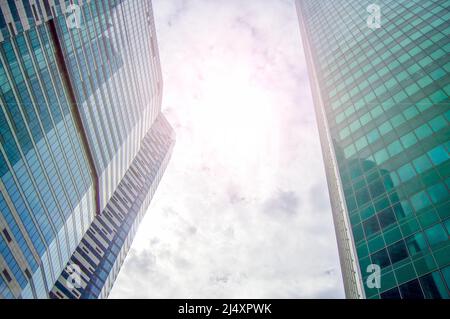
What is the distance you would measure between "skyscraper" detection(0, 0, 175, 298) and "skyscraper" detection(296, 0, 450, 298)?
42.3 metres

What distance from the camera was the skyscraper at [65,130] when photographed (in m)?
37.6

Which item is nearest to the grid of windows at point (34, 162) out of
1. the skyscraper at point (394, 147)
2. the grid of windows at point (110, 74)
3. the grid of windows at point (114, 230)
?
the grid of windows at point (110, 74)

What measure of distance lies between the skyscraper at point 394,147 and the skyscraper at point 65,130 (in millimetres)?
42311

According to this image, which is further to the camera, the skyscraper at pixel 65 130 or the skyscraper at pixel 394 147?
the skyscraper at pixel 65 130

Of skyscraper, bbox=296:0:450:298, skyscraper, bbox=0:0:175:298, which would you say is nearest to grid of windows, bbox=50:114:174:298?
skyscraper, bbox=0:0:175:298

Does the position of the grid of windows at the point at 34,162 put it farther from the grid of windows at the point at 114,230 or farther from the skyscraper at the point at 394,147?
the skyscraper at the point at 394,147

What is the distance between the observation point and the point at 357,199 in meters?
29.4

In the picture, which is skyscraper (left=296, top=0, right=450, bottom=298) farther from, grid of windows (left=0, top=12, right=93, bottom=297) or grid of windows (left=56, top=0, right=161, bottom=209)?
grid of windows (left=0, top=12, right=93, bottom=297)

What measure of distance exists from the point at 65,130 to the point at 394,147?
160 feet

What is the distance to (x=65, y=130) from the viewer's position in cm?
4809

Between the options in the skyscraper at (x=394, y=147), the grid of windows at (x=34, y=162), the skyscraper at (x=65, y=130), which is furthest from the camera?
the skyscraper at (x=65, y=130)
